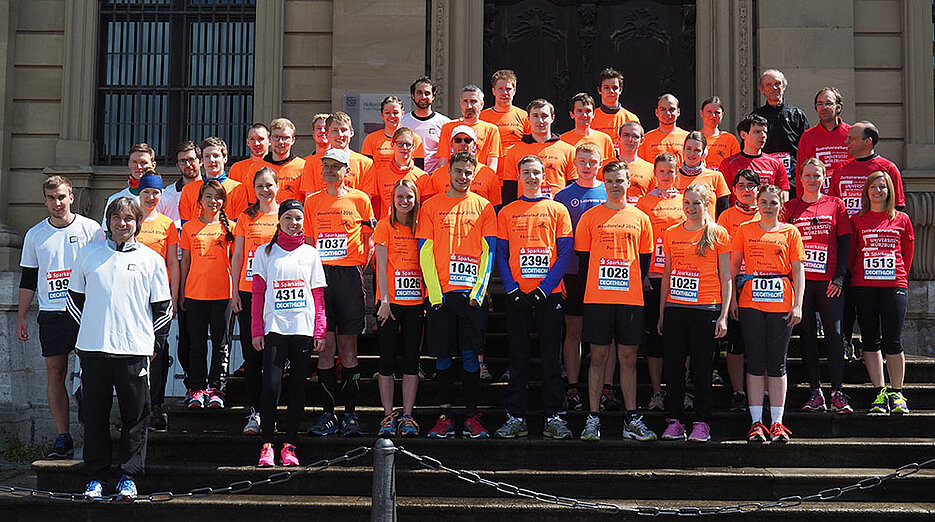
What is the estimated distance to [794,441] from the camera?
7.15 meters

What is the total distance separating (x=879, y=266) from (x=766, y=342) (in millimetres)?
1353

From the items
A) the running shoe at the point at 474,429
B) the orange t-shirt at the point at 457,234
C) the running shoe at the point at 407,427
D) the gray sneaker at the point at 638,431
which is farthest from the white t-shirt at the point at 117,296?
the gray sneaker at the point at 638,431

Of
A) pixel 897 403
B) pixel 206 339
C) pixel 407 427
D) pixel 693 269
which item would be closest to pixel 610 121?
pixel 693 269

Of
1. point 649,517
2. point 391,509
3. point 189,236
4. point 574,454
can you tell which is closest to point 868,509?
point 649,517

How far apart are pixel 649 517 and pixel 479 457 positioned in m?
1.35

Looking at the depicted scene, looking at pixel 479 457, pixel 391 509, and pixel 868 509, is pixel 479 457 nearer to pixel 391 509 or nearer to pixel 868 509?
pixel 391 509

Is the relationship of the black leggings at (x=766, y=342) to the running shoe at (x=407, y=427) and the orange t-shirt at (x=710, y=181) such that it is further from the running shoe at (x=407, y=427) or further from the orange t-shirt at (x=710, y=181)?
the running shoe at (x=407, y=427)

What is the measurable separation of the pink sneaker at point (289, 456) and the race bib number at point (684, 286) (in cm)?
305

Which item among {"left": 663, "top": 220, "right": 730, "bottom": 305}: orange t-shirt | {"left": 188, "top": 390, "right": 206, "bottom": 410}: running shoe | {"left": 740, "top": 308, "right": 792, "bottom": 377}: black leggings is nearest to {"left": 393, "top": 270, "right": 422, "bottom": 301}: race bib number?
{"left": 188, "top": 390, "right": 206, "bottom": 410}: running shoe

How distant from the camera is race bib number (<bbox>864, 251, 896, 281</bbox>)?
7.83 metres

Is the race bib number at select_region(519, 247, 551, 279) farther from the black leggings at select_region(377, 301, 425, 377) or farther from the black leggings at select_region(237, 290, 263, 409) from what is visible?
the black leggings at select_region(237, 290, 263, 409)

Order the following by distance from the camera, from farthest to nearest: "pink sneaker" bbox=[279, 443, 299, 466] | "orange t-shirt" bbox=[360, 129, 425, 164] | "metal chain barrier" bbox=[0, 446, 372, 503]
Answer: "orange t-shirt" bbox=[360, 129, 425, 164] → "pink sneaker" bbox=[279, 443, 299, 466] → "metal chain barrier" bbox=[0, 446, 372, 503]

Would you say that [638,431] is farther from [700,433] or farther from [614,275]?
[614,275]

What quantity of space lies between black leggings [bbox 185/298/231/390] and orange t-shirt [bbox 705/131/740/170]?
4.67 m
